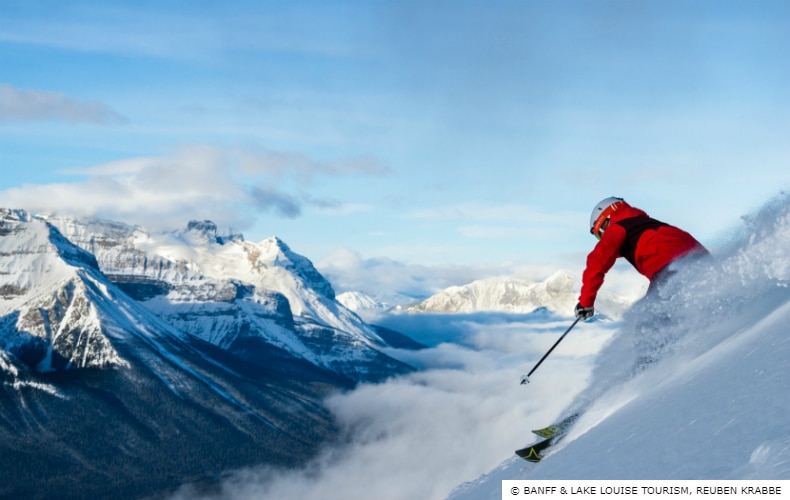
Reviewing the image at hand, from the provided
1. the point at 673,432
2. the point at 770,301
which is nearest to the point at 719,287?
the point at 770,301

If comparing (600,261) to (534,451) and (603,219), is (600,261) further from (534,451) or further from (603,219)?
(534,451)

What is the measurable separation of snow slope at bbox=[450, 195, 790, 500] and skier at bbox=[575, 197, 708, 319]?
936 mm

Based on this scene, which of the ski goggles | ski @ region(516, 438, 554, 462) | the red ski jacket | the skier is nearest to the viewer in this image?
ski @ region(516, 438, 554, 462)

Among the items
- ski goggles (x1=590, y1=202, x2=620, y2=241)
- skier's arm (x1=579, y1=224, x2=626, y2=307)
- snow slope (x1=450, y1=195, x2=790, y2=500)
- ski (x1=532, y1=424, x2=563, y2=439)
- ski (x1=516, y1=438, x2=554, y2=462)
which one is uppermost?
ski goggles (x1=590, y1=202, x2=620, y2=241)

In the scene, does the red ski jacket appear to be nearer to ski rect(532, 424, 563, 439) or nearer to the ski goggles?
the ski goggles

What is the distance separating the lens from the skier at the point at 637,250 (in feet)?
62.6

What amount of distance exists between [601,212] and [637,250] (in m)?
2.08

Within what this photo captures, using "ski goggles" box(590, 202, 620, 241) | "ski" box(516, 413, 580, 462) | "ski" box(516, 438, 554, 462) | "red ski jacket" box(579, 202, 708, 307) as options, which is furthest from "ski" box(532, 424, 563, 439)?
"ski goggles" box(590, 202, 620, 241)

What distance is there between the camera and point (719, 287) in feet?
54.8

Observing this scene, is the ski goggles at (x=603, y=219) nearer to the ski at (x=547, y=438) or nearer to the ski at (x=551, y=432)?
the ski at (x=547, y=438)

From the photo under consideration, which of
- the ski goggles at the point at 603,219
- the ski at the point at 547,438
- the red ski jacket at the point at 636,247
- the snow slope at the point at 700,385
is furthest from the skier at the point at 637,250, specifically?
the ski at the point at 547,438

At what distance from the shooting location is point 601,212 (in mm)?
21516

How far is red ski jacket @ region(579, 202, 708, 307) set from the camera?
19203 millimetres

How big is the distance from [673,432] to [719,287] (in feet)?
22.3
